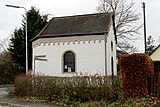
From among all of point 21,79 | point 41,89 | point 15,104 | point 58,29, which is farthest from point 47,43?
point 15,104

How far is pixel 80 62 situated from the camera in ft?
113

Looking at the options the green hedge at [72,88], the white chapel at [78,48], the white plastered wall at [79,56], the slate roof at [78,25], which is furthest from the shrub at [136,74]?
the slate roof at [78,25]

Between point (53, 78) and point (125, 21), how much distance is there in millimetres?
33792

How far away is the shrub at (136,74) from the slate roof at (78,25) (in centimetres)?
1687

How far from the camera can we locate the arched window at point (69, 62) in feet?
115

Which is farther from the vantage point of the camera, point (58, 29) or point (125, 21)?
point (125, 21)

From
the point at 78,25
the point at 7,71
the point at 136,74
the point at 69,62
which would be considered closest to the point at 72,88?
the point at 136,74

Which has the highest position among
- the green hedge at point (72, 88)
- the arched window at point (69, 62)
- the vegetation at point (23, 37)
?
the vegetation at point (23, 37)

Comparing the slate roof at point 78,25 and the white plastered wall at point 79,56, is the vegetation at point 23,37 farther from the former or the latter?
the white plastered wall at point 79,56

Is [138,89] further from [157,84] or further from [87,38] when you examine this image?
[87,38]

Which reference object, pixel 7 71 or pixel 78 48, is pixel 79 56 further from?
pixel 7 71

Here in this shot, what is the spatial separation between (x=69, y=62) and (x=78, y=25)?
431 centimetres

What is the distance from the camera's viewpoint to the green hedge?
18.0 meters

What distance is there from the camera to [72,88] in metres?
19.9
